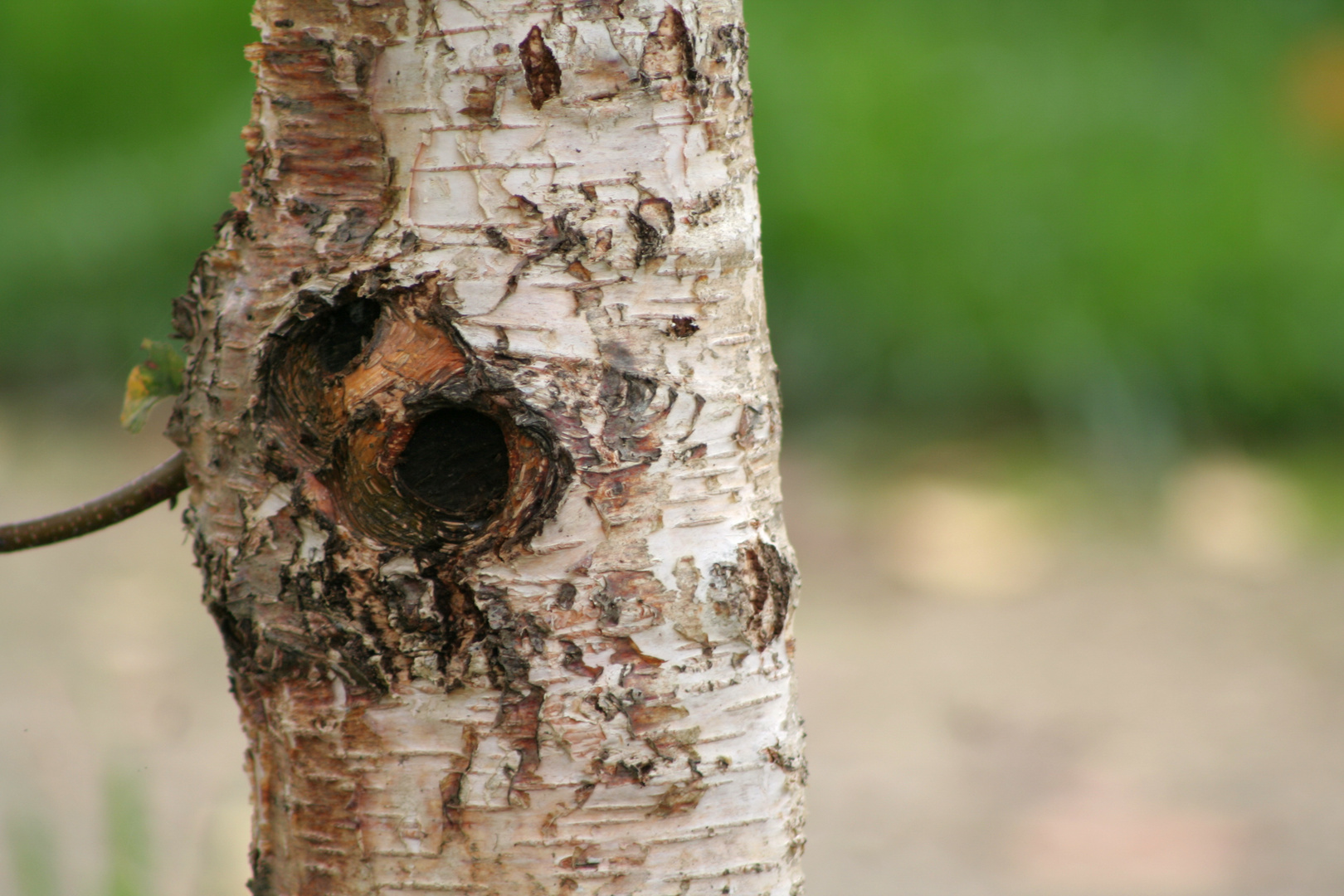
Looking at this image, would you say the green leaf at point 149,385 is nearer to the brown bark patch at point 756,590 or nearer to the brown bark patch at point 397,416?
the brown bark patch at point 397,416

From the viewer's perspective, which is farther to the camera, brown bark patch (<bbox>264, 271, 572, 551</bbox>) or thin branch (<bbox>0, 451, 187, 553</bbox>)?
thin branch (<bbox>0, 451, 187, 553</bbox>)

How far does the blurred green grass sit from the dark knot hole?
8.25 ft

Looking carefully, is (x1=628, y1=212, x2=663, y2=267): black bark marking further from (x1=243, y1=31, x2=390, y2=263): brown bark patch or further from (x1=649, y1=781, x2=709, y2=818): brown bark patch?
(x1=649, y1=781, x2=709, y2=818): brown bark patch

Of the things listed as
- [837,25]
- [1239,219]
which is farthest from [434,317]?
[837,25]

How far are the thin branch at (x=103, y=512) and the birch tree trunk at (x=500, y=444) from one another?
0.07m

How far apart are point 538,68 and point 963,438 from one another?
2646mm

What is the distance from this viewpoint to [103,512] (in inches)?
37.9

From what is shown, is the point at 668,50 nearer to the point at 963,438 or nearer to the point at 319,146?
the point at 319,146

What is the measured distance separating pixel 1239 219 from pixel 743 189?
→ 3.06 m

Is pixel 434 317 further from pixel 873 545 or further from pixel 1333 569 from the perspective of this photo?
pixel 1333 569

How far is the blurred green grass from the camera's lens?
10.8ft

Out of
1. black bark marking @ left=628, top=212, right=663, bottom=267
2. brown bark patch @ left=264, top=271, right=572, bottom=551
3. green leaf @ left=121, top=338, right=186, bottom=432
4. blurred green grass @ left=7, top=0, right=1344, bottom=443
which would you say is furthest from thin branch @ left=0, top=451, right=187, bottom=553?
blurred green grass @ left=7, top=0, right=1344, bottom=443

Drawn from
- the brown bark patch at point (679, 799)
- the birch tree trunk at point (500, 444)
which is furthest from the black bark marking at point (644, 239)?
the brown bark patch at point (679, 799)

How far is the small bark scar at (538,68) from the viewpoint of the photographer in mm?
771
